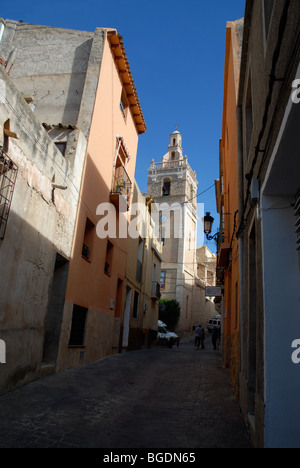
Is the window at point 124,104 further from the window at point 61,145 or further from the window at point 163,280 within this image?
the window at point 163,280

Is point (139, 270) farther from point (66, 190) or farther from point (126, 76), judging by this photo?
point (66, 190)

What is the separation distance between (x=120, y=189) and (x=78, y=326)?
5.27 meters

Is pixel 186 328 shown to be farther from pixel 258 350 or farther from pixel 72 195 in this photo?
pixel 258 350

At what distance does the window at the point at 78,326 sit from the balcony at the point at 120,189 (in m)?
4.03

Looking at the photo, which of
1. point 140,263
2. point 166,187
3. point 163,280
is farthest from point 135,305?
point 166,187

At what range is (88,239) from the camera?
34.0 ft

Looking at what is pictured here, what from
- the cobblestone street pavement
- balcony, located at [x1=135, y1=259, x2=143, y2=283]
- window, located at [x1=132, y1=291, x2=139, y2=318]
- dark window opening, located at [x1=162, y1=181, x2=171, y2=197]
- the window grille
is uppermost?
dark window opening, located at [x1=162, y1=181, x2=171, y2=197]

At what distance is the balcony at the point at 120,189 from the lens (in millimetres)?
11961

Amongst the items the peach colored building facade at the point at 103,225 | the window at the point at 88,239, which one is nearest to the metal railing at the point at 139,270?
the peach colored building facade at the point at 103,225

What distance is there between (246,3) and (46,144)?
442 centimetres

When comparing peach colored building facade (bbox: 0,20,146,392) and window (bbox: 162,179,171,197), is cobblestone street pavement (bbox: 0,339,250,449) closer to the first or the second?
peach colored building facade (bbox: 0,20,146,392)

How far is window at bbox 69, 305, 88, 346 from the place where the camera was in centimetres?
893

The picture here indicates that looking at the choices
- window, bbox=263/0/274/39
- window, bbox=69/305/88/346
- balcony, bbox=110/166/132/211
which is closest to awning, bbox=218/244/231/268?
balcony, bbox=110/166/132/211

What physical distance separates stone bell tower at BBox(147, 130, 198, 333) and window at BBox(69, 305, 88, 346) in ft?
89.5
